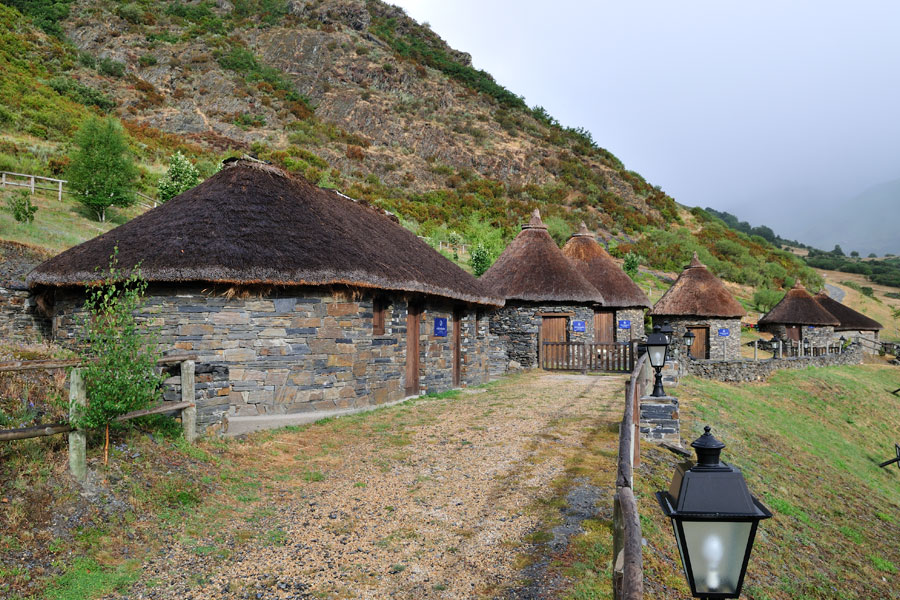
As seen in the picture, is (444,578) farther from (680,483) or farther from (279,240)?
(279,240)

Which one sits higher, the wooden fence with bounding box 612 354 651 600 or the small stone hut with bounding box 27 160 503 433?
the small stone hut with bounding box 27 160 503 433

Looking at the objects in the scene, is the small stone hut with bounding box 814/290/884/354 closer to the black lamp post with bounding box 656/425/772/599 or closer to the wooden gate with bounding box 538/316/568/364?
the wooden gate with bounding box 538/316/568/364

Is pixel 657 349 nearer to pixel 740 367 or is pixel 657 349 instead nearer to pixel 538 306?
pixel 538 306

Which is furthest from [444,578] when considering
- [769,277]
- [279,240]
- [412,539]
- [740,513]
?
[769,277]

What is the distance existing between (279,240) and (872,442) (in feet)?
64.3

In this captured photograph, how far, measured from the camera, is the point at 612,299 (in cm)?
2483

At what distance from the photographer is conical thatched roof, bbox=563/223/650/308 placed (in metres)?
24.9

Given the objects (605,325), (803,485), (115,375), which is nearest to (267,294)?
(115,375)

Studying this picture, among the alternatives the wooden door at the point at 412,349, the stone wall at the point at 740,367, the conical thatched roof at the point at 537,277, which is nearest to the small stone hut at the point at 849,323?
the stone wall at the point at 740,367

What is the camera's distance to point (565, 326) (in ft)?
69.4

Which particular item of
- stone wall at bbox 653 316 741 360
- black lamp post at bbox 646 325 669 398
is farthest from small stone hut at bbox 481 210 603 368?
black lamp post at bbox 646 325 669 398

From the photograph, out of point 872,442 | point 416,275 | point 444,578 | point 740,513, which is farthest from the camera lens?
point 872,442

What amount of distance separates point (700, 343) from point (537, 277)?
39.1 feet

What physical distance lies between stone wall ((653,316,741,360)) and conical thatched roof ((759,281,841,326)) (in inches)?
305
